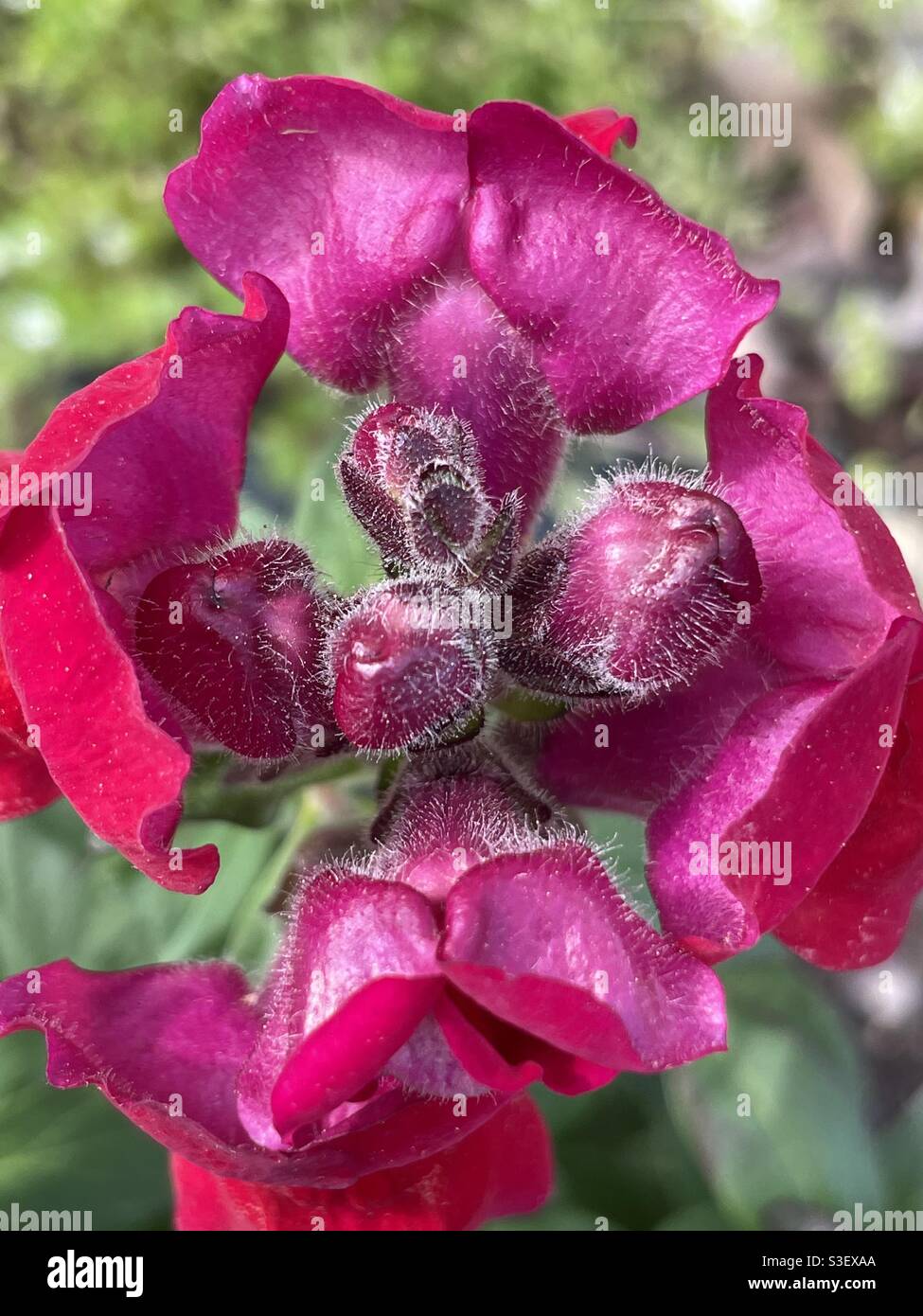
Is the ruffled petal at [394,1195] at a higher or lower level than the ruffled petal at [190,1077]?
lower

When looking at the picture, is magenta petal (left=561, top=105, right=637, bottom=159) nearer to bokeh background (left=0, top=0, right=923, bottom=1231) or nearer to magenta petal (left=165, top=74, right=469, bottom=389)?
magenta petal (left=165, top=74, right=469, bottom=389)

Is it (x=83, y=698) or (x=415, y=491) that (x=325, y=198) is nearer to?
(x=415, y=491)

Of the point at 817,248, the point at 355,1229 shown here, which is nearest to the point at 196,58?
the point at 817,248

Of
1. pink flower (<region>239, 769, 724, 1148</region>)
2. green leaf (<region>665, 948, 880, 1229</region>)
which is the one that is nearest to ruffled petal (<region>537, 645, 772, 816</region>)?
pink flower (<region>239, 769, 724, 1148</region>)

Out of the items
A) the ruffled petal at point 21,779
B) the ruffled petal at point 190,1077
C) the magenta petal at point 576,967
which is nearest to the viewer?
Answer: the magenta petal at point 576,967

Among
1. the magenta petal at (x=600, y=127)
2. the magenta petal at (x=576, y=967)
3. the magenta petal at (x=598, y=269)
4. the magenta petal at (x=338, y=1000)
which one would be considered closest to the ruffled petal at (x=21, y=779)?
the magenta petal at (x=338, y=1000)

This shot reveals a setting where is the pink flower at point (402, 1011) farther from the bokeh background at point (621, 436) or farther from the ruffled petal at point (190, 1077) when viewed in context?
the bokeh background at point (621, 436)
